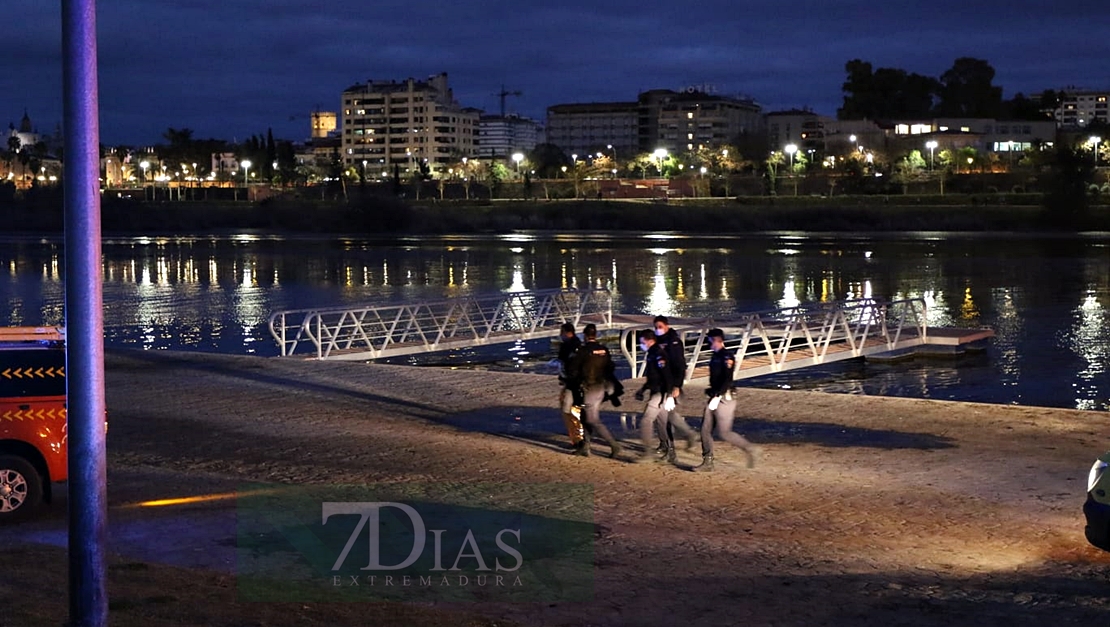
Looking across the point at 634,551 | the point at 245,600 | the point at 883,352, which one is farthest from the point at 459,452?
the point at 883,352

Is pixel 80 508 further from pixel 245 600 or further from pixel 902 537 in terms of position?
pixel 902 537

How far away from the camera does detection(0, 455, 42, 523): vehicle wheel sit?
10.7m

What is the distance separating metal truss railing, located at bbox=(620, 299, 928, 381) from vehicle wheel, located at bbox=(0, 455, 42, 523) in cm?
1244

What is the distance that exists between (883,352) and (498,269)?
108 feet

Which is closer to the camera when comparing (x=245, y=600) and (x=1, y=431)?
(x=245, y=600)

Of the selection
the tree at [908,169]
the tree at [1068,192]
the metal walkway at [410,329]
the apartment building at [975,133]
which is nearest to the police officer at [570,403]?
the metal walkway at [410,329]

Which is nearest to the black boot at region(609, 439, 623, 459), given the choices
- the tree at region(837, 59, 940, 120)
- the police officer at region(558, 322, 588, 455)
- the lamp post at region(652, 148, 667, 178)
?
the police officer at region(558, 322, 588, 455)

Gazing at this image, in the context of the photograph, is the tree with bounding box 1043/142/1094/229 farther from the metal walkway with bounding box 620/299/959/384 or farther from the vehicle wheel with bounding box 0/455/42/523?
the vehicle wheel with bounding box 0/455/42/523

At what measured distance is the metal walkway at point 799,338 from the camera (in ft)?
78.5

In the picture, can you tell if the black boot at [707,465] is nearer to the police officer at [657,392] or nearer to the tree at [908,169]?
the police officer at [657,392]

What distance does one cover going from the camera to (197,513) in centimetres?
1095

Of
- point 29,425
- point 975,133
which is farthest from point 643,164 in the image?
point 29,425

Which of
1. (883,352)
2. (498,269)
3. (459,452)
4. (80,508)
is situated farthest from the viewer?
(498,269)

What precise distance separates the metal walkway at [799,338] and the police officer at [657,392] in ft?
25.0
